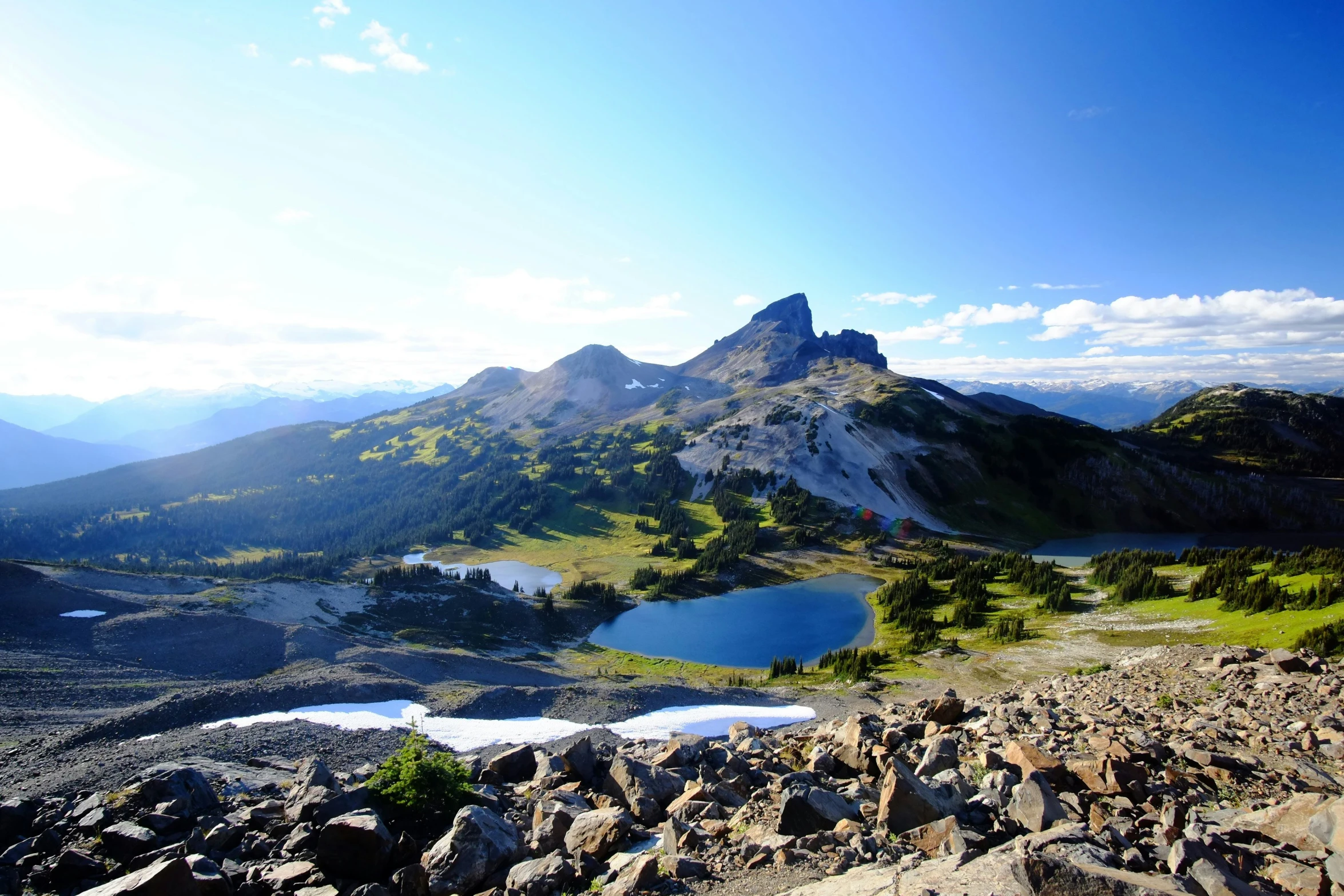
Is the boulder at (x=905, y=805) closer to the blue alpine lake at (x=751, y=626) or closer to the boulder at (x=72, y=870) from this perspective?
Answer: the boulder at (x=72, y=870)

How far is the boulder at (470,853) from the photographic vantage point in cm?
995

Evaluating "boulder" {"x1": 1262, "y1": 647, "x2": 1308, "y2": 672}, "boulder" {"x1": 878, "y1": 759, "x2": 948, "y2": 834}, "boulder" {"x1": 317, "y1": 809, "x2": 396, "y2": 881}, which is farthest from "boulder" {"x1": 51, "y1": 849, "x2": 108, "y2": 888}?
"boulder" {"x1": 1262, "y1": 647, "x2": 1308, "y2": 672}

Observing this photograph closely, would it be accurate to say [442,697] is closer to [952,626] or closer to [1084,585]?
[952,626]

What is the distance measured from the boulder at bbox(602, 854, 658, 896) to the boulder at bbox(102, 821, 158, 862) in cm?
941

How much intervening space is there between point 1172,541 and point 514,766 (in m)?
156

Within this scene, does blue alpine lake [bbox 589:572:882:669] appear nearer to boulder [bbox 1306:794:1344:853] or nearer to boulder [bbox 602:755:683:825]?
boulder [bbox 602:755:683:825]

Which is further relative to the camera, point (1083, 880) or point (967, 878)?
point (967, 878)

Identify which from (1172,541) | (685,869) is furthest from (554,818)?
(1172,541)

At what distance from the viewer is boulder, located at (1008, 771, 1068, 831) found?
951 centimetres

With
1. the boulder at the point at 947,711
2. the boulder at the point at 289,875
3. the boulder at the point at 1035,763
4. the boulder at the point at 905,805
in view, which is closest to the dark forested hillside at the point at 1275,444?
the boulder at the point at 947,711

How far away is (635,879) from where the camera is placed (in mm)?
9070

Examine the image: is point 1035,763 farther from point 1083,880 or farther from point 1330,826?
point 1083,880

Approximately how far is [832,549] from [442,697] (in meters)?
82.0

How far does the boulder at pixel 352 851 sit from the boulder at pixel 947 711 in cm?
1579
